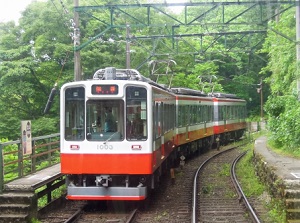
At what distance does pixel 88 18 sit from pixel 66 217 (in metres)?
16.8

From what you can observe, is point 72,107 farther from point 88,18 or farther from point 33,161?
point 88,18

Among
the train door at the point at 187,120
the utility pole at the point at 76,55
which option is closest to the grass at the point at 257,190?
the train door at the point at 187,120

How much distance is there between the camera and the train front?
9.54 metres

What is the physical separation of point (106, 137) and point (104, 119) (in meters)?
0.34

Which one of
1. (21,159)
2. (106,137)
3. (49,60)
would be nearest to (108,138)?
(106,137)

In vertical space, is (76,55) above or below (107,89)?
above

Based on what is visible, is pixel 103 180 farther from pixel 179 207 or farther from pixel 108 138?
pixel 179 207

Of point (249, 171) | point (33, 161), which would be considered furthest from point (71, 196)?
point (249, 171)

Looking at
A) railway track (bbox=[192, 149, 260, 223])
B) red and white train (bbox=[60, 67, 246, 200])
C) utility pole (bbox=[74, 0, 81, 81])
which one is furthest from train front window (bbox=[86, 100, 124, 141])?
utility pole (bbox=[74, 0, 81, 81])

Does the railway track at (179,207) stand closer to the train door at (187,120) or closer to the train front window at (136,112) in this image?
the train front window at (136,112)

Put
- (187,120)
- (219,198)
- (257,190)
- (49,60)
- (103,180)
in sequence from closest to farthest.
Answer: (103,180)
(219,198)
(257,190)
(187,120)
(49,60)

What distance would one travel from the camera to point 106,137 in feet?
31.6

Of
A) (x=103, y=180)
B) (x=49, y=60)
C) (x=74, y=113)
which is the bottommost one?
(x=103, y=180)

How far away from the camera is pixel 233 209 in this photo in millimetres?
10117
